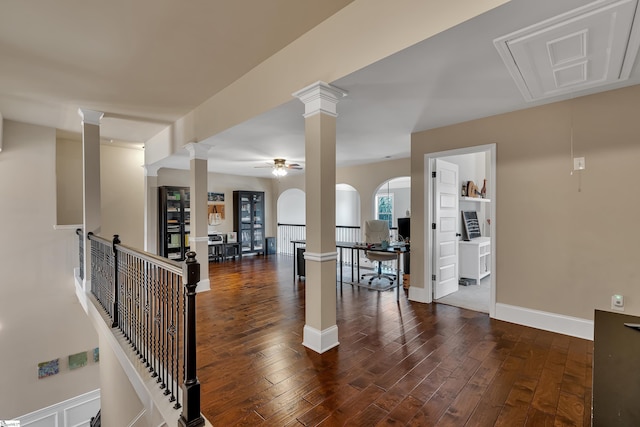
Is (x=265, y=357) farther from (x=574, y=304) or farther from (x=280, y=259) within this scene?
(x=280, y=259)

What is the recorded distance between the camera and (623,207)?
8.57ft

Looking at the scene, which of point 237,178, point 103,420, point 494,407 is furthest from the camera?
point 237,178

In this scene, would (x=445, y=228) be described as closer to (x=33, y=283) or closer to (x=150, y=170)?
(x=150, y=170)

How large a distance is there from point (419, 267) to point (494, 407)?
2.26 m

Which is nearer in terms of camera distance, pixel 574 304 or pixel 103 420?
pixel 574 304

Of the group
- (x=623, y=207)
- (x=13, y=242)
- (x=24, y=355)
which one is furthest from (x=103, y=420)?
(x=623, y=207)

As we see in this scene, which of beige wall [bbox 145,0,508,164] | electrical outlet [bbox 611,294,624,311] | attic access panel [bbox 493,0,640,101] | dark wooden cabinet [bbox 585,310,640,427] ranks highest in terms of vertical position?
beige wall [bbox 145,0,508,164]

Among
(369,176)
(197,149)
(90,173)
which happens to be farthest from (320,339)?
(369,176)

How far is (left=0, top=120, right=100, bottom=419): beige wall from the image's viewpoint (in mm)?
4543

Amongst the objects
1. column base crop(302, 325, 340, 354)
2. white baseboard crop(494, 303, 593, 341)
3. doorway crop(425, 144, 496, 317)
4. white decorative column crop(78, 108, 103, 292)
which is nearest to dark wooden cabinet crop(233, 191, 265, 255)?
white decorative column crop(78, 108, 103, 292)

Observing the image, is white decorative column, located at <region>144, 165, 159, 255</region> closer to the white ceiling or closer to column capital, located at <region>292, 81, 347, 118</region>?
the white ceiling

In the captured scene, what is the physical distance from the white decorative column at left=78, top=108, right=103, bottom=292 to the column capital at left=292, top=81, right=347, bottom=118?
11.1 ft

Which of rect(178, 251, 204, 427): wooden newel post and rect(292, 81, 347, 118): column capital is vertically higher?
rect(292, 81, 347, 118): column capital

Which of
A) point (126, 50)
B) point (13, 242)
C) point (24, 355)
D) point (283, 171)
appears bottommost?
point (24, 355)
